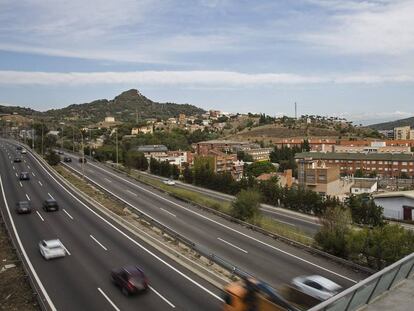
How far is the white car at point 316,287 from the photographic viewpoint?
1673cm

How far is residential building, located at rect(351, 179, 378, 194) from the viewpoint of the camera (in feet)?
266

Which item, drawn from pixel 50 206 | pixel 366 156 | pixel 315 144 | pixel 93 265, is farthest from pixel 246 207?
pixel 315 144

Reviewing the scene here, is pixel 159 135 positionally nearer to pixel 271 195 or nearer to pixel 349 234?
pixel 271 195

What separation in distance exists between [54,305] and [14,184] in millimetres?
34336

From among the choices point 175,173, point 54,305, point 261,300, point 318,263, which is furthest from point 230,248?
point 175,173

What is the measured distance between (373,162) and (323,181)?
43363 mm

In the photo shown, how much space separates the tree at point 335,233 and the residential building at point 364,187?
183 feet

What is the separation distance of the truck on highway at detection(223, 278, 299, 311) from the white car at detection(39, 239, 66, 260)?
12119 mm

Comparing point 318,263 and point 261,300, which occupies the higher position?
point 261,300

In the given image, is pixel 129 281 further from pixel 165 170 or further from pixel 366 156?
pixel 366 156

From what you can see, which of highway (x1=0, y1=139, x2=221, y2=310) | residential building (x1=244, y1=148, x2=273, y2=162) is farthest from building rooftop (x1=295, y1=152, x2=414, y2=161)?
highway (x1=0, y1=139, x2=221, y2=310)

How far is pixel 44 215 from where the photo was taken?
32.2 meters

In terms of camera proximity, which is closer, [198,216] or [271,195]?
[198,216]

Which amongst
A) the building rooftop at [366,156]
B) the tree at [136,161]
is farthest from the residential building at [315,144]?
the tree at [136,161]
